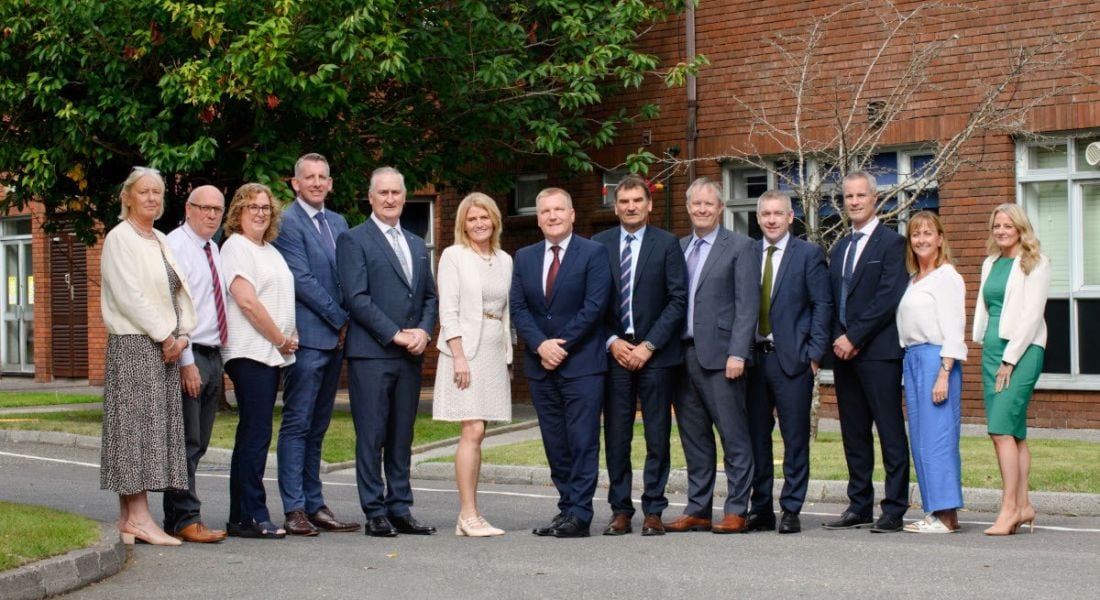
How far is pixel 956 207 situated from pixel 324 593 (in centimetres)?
1129

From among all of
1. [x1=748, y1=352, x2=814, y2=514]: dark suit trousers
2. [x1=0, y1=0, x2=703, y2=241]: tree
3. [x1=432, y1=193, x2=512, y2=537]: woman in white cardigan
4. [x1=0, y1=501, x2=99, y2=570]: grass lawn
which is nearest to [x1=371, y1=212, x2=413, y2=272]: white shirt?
[x1=432, y1=193, x2=512, y2=537]: woman in white cardigan

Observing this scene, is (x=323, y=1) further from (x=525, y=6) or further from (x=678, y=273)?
(x=678, y=273)

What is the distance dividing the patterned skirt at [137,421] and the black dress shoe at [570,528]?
7.19ft

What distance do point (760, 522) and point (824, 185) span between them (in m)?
8.51

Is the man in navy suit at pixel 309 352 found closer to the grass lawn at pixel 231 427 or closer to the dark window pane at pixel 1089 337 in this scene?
the grass lawn at pixel 231 427

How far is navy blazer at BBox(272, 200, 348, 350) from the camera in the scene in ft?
30.4

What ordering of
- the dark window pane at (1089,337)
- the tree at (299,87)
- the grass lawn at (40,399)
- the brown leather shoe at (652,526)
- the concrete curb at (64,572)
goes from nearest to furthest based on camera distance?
the concrete curb at (64,572) < the brown leather shoe at (652,526) < the tree at (299,87) < the dark window pane at (1089,337) < the grass lawn at (40,399)

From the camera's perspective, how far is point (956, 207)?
16.9 metres

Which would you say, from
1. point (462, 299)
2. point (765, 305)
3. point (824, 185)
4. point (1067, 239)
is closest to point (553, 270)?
point (462, 299)

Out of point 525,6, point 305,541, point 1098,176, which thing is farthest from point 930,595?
point 525,6

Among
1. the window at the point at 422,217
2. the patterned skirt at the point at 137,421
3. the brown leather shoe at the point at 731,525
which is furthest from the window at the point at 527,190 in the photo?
the patterned skirt at the point at 137,421

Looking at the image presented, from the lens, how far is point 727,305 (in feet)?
30.8

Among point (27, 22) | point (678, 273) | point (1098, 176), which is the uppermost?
point (27, 22)

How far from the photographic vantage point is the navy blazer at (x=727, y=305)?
9.30m
